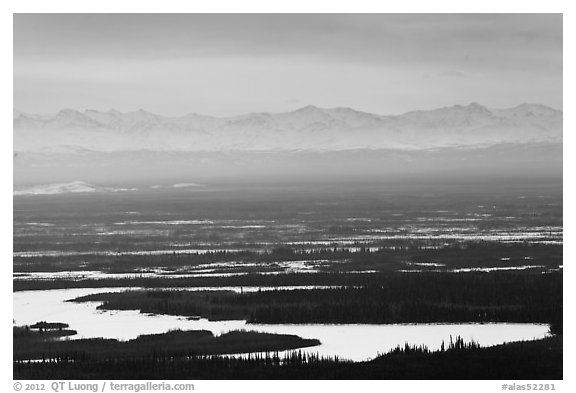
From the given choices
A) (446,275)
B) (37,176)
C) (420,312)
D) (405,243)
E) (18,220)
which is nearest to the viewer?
(420,312)

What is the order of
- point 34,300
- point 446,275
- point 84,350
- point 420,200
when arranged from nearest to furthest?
1. point 84,350
2. point 34,300
3. point 446,275
4. point 420,200

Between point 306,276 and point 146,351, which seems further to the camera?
point 306,276

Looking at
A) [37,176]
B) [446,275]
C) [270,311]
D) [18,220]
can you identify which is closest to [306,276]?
[446,275]

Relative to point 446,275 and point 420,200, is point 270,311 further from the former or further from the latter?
point 420,200

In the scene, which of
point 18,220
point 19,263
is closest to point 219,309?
point 19,263

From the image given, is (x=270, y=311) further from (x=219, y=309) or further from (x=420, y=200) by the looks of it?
(x=420, y=200)

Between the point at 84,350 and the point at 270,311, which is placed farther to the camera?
the point at 270,311

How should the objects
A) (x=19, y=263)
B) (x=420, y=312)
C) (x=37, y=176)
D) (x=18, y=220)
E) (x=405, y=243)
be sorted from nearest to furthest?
(x=420, y=312)
(x=19, y=263)
(x=405, y=243)
(x=18, y=220)
(x=37, y=176)

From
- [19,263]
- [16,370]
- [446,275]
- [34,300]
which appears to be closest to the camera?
[16,370]
